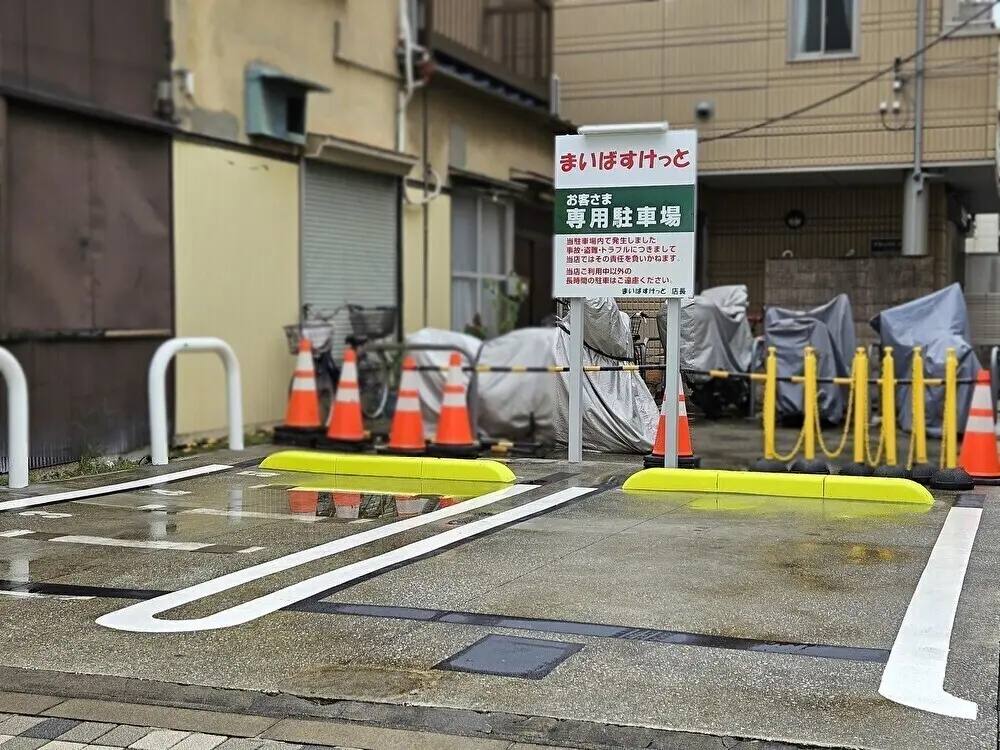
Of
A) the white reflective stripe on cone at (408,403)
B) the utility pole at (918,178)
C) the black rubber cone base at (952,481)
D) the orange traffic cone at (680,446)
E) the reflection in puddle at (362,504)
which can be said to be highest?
the utility pole at (918,178)

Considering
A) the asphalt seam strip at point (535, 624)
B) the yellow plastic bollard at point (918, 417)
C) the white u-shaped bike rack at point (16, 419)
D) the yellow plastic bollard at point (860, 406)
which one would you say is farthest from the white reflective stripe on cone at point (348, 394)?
the asphalt seam strip at point (535, 624)

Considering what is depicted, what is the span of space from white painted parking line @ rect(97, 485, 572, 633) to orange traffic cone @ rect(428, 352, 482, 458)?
2349mm

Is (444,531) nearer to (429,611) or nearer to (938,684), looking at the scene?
(429,611)

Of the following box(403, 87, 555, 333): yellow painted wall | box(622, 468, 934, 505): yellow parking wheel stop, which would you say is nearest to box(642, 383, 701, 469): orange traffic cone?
box(622, 468, 934, 505): yellow parking wheel stop

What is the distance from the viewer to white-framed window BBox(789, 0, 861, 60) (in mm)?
20297

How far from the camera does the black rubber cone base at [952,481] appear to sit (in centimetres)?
938

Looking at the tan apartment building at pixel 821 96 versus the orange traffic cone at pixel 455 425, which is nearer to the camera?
the orange traffic cone at pixel 455 425

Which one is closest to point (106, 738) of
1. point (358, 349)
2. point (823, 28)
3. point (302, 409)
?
point (302, 409)

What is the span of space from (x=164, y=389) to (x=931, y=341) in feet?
26.3

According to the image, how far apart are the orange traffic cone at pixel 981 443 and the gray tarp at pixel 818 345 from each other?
15.5 ft

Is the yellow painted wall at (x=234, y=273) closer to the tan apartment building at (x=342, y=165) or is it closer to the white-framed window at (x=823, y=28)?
the tan apartment building at (x=342, y=165)

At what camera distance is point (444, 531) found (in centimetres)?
764

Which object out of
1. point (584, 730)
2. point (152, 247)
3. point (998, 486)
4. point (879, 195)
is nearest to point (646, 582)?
point (584, 730)

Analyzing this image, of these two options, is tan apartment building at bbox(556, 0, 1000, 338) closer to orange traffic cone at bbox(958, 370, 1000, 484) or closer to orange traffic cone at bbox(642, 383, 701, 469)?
orange traffic cone at bbox(958, 370, 1000, 484)
